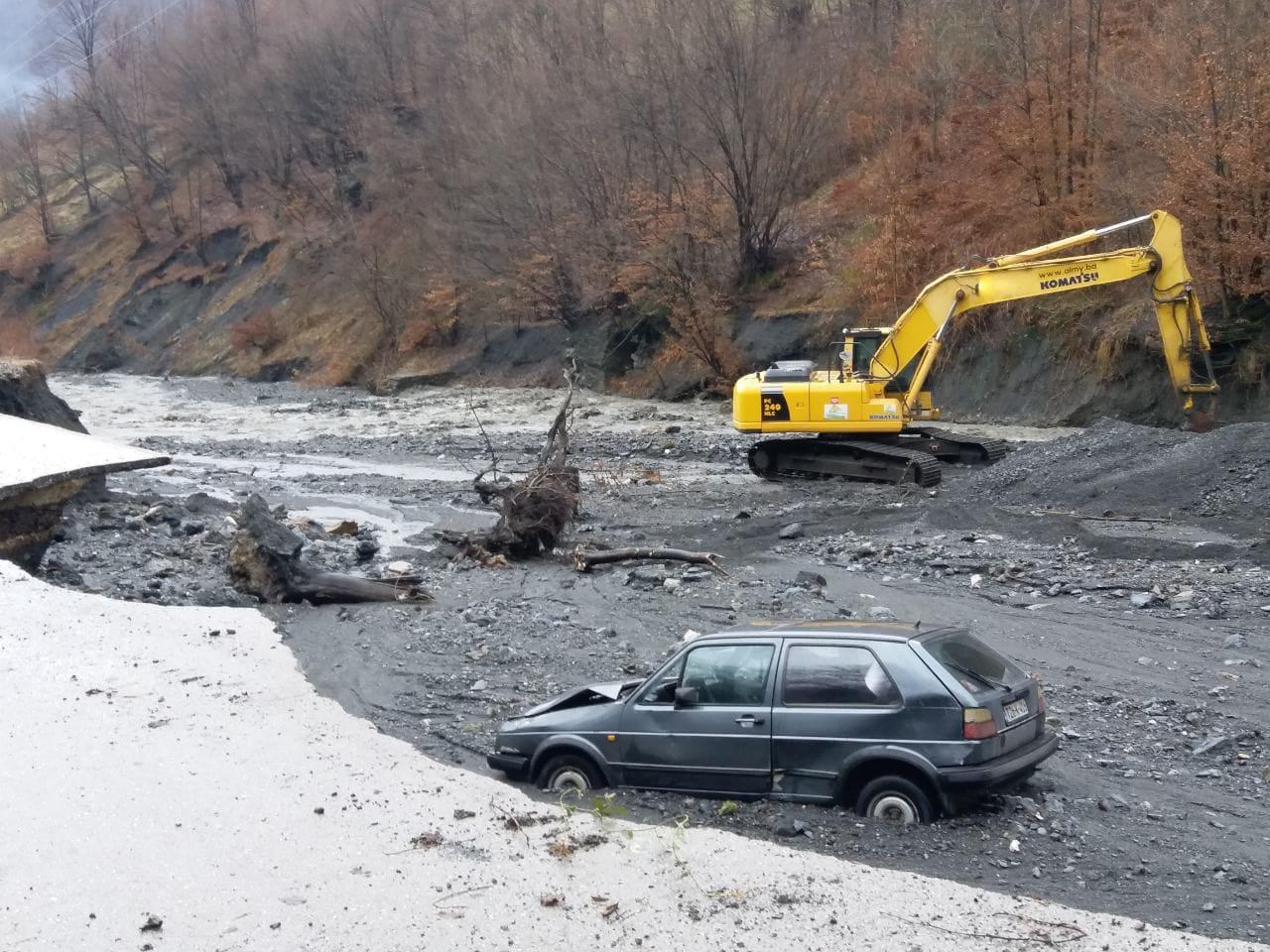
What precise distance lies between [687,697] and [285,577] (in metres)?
8.40

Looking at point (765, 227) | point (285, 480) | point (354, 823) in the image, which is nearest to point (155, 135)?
point (765, 227)

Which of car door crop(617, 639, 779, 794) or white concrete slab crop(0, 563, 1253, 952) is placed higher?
car door crop(617, 639, 779, 794)

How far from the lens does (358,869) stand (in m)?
7.09

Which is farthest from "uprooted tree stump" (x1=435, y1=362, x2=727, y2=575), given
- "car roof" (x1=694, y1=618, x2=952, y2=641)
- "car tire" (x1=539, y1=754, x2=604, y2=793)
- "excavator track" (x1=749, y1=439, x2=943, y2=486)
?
"car roof" (x1=694, y1=618, x2=952, y2=641)

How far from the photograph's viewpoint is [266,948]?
6.25 metres

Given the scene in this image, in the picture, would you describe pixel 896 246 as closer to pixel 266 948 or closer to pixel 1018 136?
pixel 1018 136

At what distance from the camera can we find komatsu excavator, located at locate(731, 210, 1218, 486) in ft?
69.3

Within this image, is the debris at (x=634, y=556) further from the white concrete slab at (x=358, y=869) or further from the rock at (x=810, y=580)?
the white concrete slab at (x=358, y=869)

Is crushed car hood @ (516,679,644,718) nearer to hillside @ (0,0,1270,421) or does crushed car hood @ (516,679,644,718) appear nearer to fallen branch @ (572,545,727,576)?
fallen branch @ (572,545,727,576)

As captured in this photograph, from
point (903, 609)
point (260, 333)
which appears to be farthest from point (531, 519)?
point (260, 333)

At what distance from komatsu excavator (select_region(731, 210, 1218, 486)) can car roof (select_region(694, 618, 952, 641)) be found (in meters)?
14.2

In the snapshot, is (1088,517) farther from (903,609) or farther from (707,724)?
(707,724)

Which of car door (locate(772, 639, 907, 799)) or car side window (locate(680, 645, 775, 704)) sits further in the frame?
car side window (locate(680, 645, 775, 704))

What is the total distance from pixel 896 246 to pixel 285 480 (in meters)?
16.2
